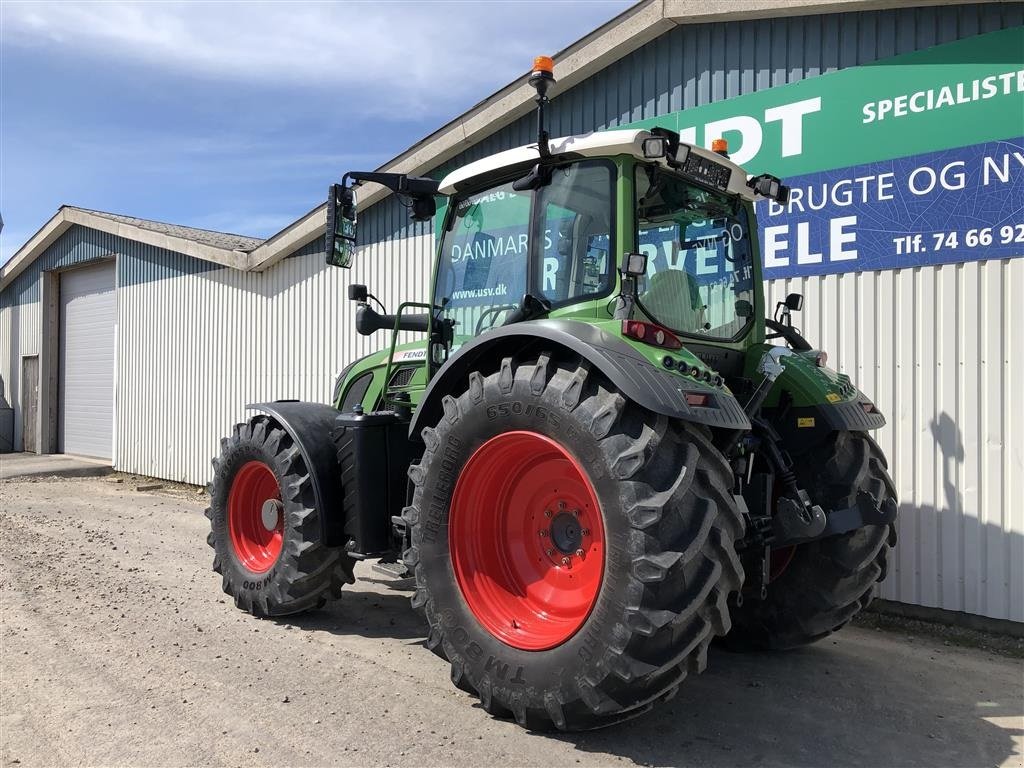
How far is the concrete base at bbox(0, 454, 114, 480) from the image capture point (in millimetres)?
14977

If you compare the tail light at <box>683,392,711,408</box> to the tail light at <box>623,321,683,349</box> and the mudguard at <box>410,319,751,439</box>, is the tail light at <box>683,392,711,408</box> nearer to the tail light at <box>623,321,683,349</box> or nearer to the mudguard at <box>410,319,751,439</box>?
the mudguard at <box>410,319,751,439</box>

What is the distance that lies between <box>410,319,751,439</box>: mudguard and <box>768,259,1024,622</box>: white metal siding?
3.06 m

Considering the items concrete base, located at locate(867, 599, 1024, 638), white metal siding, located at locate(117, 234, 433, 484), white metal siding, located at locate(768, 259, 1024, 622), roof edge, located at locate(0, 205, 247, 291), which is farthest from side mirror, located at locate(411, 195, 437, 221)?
roof edge, located at locate(0, 205, 247, 291)

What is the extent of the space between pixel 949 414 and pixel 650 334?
3384 mm

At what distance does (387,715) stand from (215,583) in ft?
Result: 10.4

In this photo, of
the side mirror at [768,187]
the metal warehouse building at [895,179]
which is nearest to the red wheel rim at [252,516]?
the side mirror at [768,187]

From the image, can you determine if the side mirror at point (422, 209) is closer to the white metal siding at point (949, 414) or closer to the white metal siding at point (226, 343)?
the white metal siding at point (949, 414)

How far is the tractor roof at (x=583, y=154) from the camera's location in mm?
3777

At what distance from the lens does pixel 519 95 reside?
8375mm

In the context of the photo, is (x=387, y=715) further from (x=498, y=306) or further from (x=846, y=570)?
(x=846, y=570)

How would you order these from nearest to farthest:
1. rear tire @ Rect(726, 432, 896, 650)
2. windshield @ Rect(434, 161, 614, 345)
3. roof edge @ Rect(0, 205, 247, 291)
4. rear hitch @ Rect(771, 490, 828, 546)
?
rear hitch @ Rect(771, 490, 828, 546)
windshield @ Rect(434, 161, 614, 345)
rear tire @ Rect(726, 432, 896, 650)
roof edge @ Rect(0, 205, 247, 291)

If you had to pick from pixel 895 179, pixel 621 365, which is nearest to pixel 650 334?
pixel 621 365

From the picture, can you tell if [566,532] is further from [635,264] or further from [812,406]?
[812,406]

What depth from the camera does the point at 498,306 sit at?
14.5 ft
